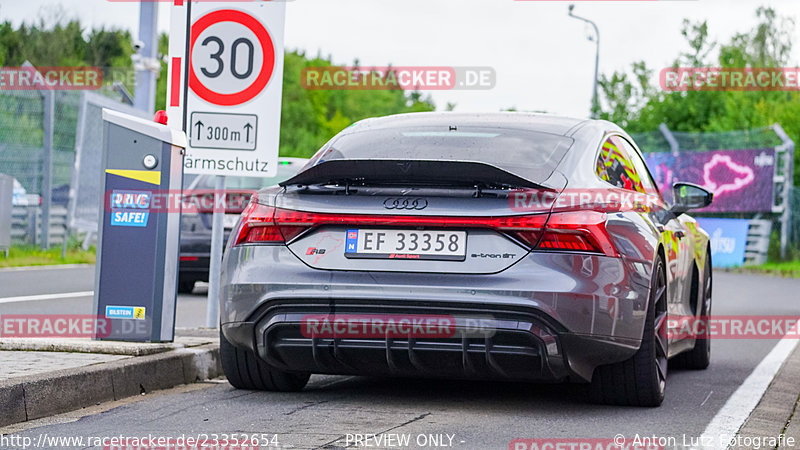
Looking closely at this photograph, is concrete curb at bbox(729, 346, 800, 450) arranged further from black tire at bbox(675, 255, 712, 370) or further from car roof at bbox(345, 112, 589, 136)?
car roof at bbox(345, 112, 589, 136)

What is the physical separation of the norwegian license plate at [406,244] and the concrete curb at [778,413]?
1431 mm

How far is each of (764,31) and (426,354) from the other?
83.7 m

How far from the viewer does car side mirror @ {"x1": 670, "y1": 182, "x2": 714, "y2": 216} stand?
7.43 metres

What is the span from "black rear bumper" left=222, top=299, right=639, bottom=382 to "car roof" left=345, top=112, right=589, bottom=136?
4.06 ft

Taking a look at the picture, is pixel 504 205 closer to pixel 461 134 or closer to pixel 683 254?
pixel 461 134

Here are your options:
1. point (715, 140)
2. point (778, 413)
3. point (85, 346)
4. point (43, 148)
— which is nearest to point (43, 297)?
point (85, 346)

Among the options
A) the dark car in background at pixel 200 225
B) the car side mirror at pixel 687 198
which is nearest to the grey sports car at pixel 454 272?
the car side mirror at pixel 687 198

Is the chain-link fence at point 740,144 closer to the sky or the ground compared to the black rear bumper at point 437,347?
closer to the sky

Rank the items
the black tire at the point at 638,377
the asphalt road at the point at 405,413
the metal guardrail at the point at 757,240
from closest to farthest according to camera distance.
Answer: the asphalt road at the point at 405,413 → the black tire at the point at 638,377 → the metal guardrail at the point at 757,240

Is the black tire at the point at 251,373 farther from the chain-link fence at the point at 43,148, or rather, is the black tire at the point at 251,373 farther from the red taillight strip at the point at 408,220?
the chain-link fence at the point at 43,148

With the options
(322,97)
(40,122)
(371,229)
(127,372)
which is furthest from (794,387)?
(322,97)

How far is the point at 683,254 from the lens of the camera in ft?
24.3

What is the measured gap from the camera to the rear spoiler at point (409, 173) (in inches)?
219

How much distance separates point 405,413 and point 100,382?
147 cm
